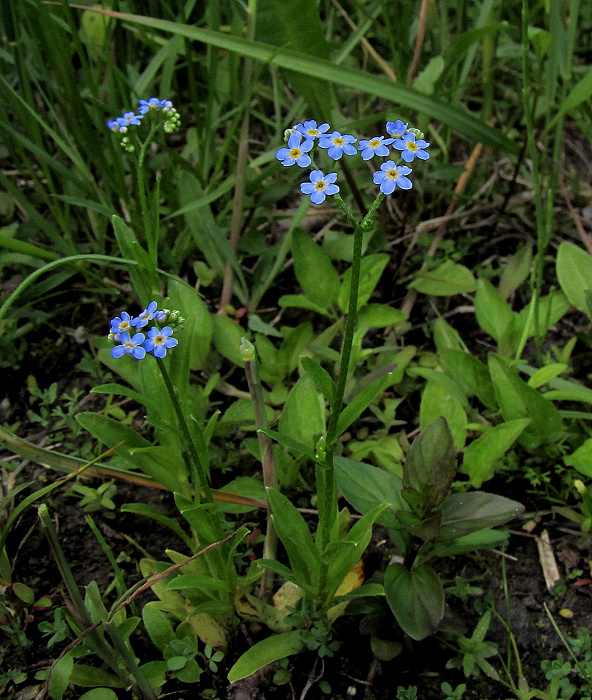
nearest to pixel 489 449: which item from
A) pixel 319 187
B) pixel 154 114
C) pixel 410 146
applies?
pixel 410 146

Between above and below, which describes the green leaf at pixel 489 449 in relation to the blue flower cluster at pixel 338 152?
below

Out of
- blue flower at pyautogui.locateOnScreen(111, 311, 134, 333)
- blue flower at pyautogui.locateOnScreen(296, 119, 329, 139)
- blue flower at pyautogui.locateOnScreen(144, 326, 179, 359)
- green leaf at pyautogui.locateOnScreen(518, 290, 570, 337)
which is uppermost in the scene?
blue flower at pyautogui.locateOnScreen(296, 119, 329, 139)

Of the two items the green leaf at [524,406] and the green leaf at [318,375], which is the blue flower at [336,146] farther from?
the green leaf at [524,406]

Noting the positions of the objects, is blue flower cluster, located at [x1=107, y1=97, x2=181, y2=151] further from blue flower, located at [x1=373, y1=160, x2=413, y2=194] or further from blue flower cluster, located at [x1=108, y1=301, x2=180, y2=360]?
blue flower, located at [x1=373, y1=160, x2=413, y2=194]

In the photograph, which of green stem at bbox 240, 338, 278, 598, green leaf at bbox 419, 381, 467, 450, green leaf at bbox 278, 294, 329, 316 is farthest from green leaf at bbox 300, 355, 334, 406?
green leaf at bbox 278, 294, 329, 316

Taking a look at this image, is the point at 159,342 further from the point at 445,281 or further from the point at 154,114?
the point at 445,281

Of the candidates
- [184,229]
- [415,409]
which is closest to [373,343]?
[415,409]

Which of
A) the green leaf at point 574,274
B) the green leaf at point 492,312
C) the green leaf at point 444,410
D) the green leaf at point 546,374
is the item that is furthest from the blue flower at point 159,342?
the green leaf at point 574,274
